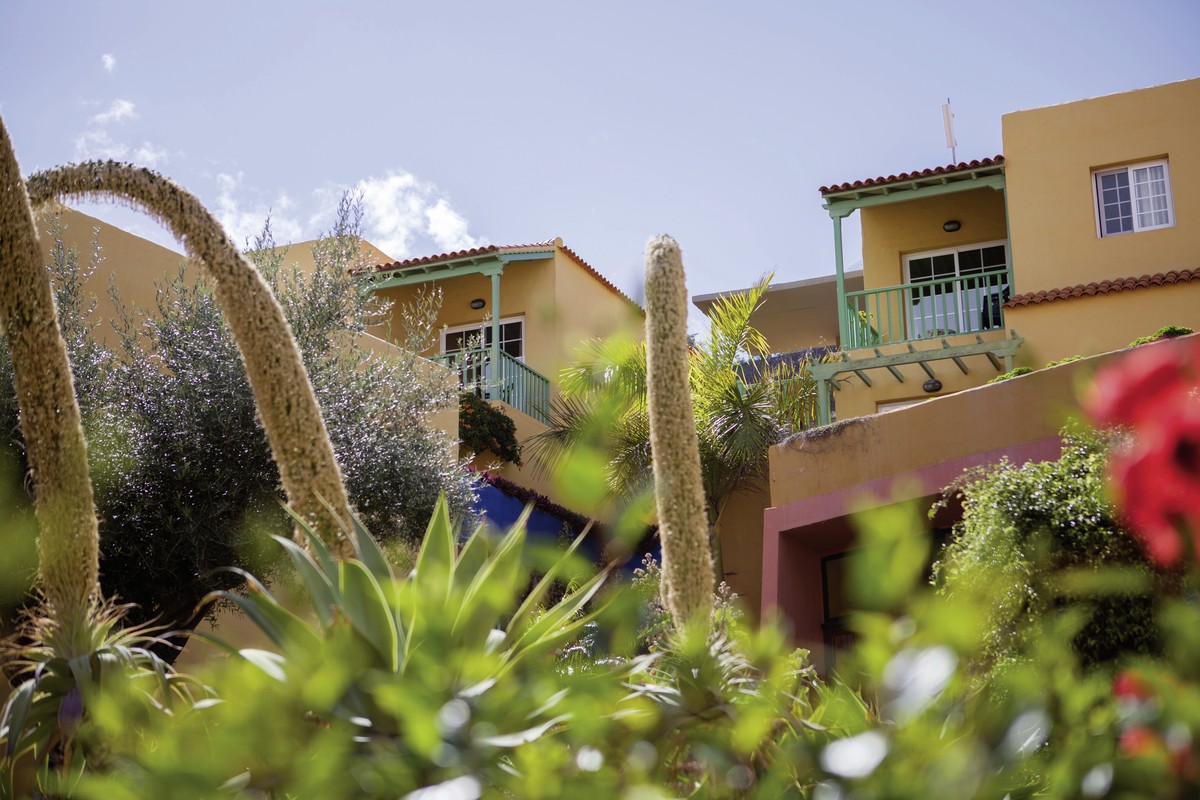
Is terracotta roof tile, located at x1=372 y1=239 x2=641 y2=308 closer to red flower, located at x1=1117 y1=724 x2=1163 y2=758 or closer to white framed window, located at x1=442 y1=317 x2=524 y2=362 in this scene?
white framed window, located at x1=442 y1=317 x2=524 y2=362

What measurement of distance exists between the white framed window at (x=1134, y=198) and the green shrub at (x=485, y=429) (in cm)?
869

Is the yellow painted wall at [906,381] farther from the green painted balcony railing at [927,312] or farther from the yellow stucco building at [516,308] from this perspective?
the yellow stucco building at [516,308]

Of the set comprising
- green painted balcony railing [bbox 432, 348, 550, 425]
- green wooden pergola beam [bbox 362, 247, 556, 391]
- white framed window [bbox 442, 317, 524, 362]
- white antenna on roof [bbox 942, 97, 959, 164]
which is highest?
white antenna on roof [bbox 942, 97, 959, 164]

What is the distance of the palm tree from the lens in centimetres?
1522

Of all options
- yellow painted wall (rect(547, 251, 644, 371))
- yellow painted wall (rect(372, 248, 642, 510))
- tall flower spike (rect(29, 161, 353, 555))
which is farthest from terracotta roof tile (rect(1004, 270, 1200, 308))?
tall flower spike (rect(29, 161, 353, 555))

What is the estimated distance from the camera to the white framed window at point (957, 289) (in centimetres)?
1521

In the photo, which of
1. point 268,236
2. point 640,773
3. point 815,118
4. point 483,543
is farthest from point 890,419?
point 640,773

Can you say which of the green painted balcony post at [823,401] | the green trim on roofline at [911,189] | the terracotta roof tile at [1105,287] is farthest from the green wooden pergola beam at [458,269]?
the terracotta roof tile at [1105,287]

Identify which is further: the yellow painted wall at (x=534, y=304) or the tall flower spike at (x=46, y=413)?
the yellow painted wall at (x=534, y=304)

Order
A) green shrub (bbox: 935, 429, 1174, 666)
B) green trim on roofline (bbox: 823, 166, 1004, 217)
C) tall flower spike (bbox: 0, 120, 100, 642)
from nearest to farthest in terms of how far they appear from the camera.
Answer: tall flower spike (bbox: 0, 120, 100, 642) → green shrub (bbox: 935, 429, 1174, 666) → green trim on roofline (bbox: 823, 166, 1004, 217)

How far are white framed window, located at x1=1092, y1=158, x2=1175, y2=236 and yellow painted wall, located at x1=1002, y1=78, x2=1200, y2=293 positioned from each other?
0.46 feet

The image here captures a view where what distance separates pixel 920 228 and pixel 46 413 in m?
14.3

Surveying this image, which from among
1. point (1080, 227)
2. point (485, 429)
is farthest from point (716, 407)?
point (1080, 227)

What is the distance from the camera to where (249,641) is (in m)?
10.2
